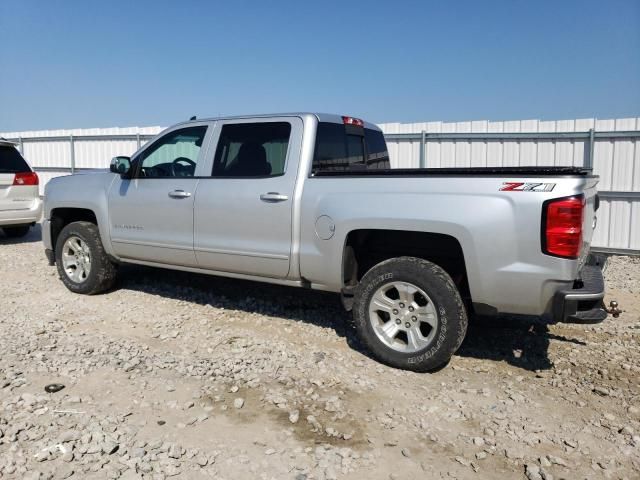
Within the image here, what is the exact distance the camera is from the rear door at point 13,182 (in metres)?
9.52

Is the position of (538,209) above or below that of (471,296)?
above

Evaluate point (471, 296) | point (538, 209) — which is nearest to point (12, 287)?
point (471, 296)

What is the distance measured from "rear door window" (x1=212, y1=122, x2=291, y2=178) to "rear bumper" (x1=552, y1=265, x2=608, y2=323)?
2.44 metres

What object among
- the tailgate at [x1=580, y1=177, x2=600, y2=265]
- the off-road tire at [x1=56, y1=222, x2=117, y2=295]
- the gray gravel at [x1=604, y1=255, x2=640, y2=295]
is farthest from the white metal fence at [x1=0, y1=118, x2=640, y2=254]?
the off-road tire at [x1=56, y1=222, x2=117, y2=295]

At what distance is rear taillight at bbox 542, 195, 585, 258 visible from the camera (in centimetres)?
363

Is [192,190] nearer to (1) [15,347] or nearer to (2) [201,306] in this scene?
(2) [201,306]

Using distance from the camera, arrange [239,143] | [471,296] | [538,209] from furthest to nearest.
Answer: [239,143] < [471,296] < [538,209]

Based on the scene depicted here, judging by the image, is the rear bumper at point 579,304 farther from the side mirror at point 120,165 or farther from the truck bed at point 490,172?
the side mirror at point 120,165

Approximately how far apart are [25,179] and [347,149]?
271 inches

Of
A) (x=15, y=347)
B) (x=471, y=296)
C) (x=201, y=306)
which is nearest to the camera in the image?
(x=471, y=296)

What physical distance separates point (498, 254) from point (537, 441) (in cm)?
122

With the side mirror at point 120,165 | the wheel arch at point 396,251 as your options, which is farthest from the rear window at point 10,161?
the wheel arch at point 396,251

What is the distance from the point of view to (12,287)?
6.88 metres

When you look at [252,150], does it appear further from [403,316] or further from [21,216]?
[21,216]
